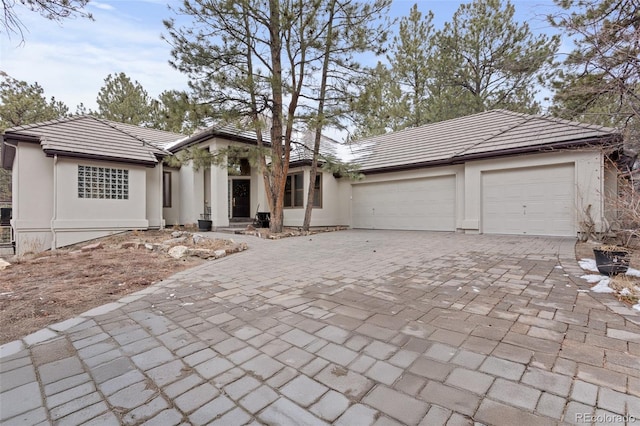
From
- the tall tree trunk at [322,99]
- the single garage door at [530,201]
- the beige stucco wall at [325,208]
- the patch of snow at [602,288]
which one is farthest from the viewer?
the beige stucco wall at [325,208]

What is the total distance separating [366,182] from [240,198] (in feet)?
20.6

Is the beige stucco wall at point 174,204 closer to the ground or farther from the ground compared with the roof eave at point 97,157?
closer to the ground

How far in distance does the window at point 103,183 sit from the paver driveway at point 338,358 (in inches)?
351

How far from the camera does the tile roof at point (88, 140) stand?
31.8ft

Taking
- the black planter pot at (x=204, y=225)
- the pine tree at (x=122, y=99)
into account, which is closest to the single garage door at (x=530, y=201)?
the black planter pot at (x=204, y=225)

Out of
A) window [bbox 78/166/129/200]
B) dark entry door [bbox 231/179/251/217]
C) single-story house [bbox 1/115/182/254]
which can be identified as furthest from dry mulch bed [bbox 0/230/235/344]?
dark entry door [bbox 231/179/251/217]

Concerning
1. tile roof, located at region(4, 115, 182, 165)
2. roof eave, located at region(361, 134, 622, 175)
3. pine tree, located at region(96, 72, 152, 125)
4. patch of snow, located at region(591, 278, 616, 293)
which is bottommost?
patch of snow, located at region(591, 278, 616, 293)

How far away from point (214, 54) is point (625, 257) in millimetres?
10600

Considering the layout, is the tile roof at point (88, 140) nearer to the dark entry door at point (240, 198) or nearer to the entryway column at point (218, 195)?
the entryway column at point (218, 195)

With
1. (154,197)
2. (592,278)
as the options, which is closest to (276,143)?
(154,197)

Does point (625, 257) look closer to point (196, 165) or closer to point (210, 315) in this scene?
point (210, 315)

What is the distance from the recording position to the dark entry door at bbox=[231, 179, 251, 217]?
14227mm

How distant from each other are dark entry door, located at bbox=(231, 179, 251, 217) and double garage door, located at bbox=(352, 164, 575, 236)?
18.6 ft

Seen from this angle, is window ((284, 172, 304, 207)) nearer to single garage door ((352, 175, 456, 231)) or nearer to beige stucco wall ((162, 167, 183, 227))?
single garage door ((352, 175, 456, 231))
